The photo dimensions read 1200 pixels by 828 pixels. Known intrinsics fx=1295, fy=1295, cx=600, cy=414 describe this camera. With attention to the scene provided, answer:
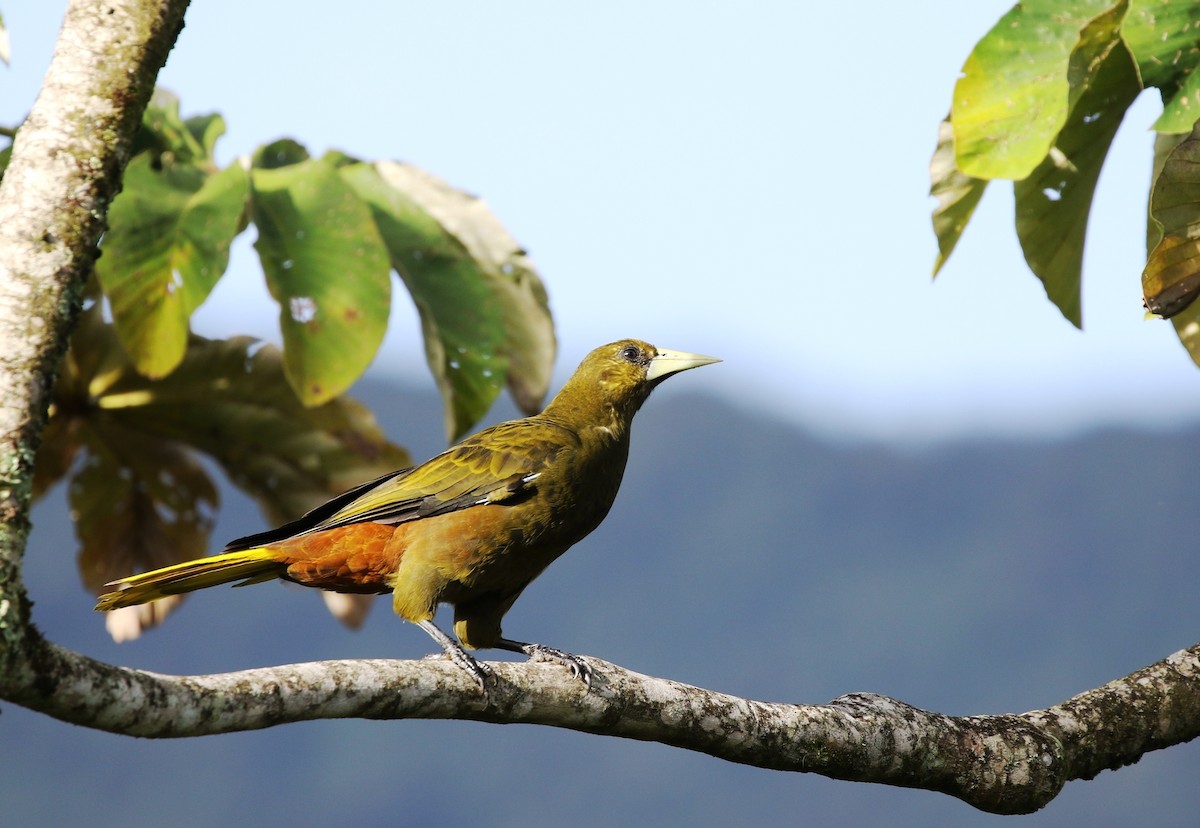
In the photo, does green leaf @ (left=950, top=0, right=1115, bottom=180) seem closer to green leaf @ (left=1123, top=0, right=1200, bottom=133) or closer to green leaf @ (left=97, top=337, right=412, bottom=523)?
green leaf @ (left=1123, top=0, right=1200, bottom=133)

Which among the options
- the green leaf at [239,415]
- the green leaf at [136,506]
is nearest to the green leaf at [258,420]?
the green leaf at [239,415]

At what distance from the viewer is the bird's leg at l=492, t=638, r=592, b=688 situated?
9.55 feet

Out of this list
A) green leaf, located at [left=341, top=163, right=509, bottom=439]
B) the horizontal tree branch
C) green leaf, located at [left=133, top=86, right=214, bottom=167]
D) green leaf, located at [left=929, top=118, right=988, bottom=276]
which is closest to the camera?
the horizontal tree branch

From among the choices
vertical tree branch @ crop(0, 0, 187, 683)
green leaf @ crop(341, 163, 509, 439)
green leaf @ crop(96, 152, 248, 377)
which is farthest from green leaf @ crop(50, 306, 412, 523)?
vertical tree branch @ crop(0, 0, 187, 683)

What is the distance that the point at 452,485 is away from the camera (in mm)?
4027

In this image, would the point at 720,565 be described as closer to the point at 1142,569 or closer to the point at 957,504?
the point at 957,504

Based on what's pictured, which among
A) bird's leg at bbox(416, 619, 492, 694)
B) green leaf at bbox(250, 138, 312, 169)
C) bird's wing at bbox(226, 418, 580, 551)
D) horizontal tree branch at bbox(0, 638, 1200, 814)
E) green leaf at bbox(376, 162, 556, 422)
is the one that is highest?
green leaf at bbox(250, 138, 312, 169)

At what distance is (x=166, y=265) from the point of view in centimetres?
407

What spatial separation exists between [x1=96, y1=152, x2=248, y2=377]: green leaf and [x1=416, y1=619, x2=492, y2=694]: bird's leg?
1.17 metres

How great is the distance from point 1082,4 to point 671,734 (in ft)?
6.19

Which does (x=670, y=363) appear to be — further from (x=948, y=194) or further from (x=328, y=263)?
(x=948, y=194)

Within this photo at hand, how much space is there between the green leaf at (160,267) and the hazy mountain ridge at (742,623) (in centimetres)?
1022

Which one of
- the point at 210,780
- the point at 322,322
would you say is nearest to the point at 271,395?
→ the point at 322,322

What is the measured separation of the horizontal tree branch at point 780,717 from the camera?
2365 millimetres
